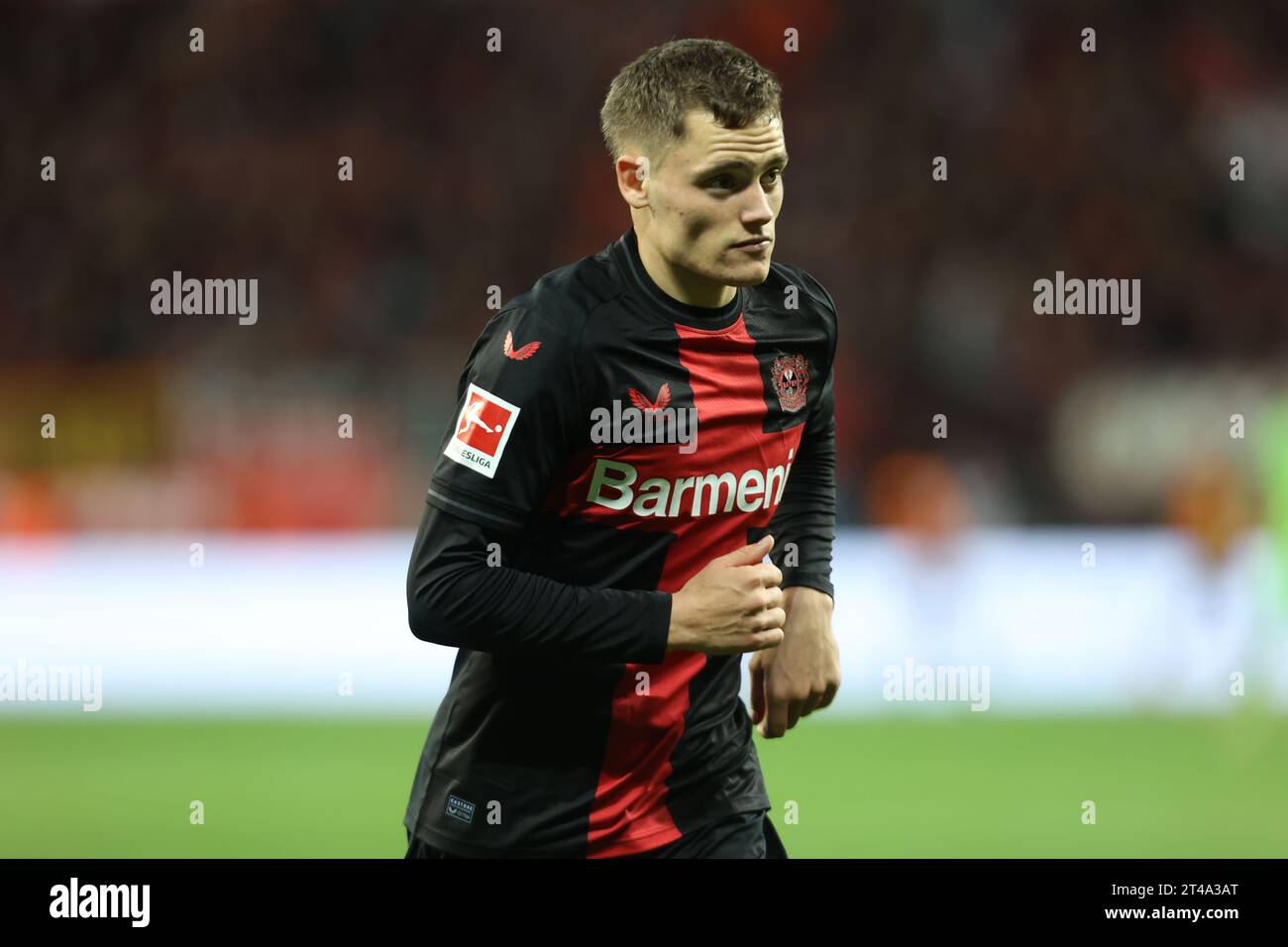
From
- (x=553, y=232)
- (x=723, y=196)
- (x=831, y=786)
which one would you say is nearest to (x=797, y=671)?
(x=723, y=196)

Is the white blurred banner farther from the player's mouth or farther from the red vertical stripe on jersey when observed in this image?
the player's mouth

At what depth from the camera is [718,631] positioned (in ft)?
9.71

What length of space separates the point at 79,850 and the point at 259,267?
259 inches

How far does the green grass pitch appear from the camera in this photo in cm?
674

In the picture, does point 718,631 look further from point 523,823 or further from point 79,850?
point 79,850

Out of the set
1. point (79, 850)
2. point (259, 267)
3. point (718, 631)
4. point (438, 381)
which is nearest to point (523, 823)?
point (718, 631)
